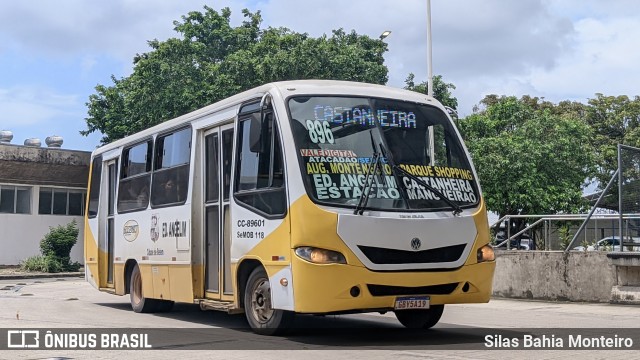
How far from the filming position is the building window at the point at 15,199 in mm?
40531

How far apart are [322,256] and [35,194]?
114 ft

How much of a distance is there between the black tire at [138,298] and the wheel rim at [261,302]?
5.04 m

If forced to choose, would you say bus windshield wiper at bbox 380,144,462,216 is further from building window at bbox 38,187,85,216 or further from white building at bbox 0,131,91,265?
building window at bbox 38,187,85,216

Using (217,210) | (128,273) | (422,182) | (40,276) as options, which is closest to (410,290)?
(422,182)

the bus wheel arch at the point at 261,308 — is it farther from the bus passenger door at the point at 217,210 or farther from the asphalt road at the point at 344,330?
the bus passenger door at the point at 217,210

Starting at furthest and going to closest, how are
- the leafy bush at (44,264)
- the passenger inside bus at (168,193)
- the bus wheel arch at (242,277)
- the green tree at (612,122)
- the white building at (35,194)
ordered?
the green tree at (612,122) → the white building at (35,194) → the leafy bush at (44,264) → the passenger inside bus at (168,193) → the bus wheel arch at (242,277)

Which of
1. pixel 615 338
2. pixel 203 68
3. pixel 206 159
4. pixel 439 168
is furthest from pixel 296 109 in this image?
pixel 203 68

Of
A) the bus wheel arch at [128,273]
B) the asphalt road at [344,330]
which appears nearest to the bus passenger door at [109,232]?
the asphalt road at [344,330]

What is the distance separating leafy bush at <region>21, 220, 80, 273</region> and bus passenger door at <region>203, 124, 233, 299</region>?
87.3ft

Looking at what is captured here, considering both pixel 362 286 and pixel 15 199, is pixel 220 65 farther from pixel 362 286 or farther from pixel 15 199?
pixel 362 286

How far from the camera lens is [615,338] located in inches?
428

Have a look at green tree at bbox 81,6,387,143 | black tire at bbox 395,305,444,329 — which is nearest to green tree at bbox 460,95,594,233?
green tree at bbox 81,6,387,143

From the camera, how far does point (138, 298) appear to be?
631 inches

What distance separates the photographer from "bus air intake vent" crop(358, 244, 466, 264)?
10.1m
